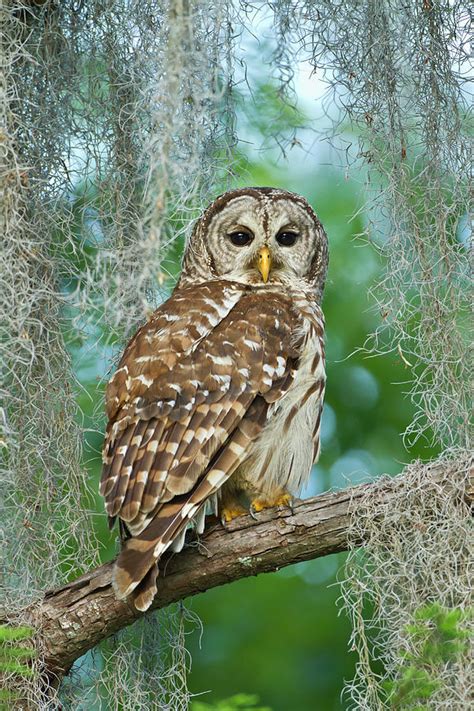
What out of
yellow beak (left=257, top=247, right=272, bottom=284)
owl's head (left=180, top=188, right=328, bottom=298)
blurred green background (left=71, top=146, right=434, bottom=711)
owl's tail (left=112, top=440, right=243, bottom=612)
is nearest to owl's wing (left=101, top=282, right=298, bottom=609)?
owl's tail (left=112, top=440, right=243, bottom=612)

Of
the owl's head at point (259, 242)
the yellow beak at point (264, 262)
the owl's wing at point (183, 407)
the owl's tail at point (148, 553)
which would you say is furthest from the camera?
the owl's head at point (259, 242)

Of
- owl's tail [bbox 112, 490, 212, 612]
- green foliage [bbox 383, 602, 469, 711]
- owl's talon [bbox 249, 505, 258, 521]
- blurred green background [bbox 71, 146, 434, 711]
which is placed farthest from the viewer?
blurred green background [bbox 71, 146, 434, 711]

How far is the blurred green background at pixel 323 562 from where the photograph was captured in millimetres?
5035

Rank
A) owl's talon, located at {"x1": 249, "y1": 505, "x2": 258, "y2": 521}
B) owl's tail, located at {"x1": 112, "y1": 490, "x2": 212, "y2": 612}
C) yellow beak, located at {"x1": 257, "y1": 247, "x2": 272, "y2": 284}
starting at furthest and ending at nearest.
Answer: yellow beak, located at {"x1": 257, "y1": 247, "x2": 272, "y2": 284}
owl's talon, located at {"x1": 249, "y1": 505, "x2": 258, "y2": 521}
owl's tail, located at {"x1": 112, "y1": 490, "x2": 212, "y2": 612}

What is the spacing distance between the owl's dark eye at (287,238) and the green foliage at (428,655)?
1695 millimetres

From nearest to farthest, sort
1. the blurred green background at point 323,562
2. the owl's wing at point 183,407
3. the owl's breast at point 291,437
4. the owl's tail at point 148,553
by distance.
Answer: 1. the owl's tail at point 148,553
2. the owl's wing at point 183,407
3. the owl's breast at point 291,437
4. the blurred green background at point 323,562

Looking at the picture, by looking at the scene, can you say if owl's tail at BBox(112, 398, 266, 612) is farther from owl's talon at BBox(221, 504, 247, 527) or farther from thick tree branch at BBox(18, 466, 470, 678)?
owl's talon at BBox(221, 504, 247, 527)

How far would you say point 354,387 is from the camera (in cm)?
545

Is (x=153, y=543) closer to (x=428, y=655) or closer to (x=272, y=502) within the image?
(x=272, y=502)

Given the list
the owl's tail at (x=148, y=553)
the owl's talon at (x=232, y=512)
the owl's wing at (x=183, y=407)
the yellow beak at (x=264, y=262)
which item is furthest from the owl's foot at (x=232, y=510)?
Result: the yellow beak at (x=264, y=262)

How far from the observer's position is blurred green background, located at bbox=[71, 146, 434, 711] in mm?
5035

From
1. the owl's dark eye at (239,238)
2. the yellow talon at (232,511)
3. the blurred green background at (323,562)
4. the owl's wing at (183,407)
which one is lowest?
the blurred green background at (323,562)

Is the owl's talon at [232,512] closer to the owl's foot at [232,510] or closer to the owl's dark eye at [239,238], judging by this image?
the owl's foot at [232,510]

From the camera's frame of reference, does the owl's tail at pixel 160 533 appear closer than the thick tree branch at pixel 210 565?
Yes
